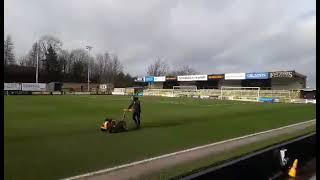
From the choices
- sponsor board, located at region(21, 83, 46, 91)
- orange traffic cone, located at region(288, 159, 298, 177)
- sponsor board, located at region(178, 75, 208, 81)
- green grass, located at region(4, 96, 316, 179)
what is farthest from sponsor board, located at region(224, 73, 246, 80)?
orange traffic cone, located at region(288, 159, 298, 177)

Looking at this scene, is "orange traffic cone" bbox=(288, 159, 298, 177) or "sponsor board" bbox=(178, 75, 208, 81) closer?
"orange traffic cone" bbox=(288, 159, 298, 177)

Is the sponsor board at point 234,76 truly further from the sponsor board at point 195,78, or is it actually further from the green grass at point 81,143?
the green grass at point 81,143

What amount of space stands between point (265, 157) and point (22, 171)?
6.40m

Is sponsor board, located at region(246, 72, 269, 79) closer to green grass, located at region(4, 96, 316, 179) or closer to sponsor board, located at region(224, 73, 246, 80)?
sponsor board, located at region(224, 73, 246, 80)

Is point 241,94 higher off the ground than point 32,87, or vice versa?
point 32,87

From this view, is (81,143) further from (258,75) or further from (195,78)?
(195,78)

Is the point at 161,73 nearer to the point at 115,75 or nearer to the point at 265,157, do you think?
the point at 115,75

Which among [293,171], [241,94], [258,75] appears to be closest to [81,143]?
[293,171]

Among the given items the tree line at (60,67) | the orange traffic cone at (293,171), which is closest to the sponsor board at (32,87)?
the tree line at (60,67)

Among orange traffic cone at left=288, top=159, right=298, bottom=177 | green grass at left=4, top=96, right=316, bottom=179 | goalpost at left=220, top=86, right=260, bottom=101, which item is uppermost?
goalpost at left=220, top=86, right=260, bottom=101

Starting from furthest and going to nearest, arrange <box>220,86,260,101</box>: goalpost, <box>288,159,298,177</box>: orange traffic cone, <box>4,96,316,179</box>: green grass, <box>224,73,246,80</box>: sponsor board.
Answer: <box>224,73,246,80</box>: sponsor board, <box>220,86,260,101</box>: goalpost, <box>288,159,298,177</box>: orange traffic cone, <box>4,96,316,179</box>: green grass

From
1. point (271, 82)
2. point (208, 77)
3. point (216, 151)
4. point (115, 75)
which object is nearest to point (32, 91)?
point (208, 77)

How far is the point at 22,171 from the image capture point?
10359 millimetres

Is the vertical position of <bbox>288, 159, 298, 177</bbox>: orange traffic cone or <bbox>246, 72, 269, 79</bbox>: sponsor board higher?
<bbox>246, 72, 269, 79</bbox>: sponsor board
